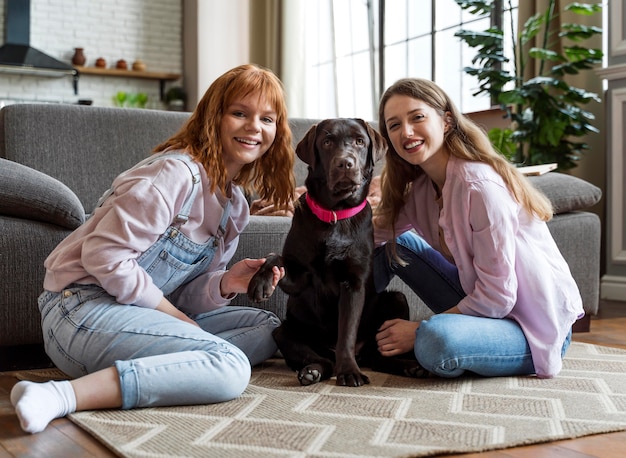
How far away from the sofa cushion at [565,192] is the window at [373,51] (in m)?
2.23

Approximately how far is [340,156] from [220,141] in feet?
1.07

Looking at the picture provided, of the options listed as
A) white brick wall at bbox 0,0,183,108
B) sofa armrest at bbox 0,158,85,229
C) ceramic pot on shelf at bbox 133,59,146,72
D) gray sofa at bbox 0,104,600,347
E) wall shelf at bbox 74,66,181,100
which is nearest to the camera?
sofa armrest at bbox 0,158,85,229

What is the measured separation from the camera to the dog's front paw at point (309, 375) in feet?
6.12

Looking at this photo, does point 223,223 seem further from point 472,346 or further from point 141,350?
point 472,346

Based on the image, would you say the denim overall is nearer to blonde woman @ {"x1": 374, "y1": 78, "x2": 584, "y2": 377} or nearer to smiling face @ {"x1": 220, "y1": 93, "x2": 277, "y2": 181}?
smiling face @ {"x1": 220, "y1": 93, "x2": 277, "y2": 181}

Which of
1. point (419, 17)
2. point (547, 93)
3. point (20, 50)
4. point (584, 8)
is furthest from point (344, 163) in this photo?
point (20, 50)

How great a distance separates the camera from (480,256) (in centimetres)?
188

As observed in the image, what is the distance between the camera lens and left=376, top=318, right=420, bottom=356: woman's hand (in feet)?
6.50

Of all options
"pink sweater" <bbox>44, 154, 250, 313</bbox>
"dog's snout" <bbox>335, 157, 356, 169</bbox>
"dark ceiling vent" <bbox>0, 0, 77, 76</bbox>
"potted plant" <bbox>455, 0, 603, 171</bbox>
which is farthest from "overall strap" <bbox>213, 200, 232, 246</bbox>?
"dark ceiling vent" <bbox>0, 0, 77, 76</bbox>

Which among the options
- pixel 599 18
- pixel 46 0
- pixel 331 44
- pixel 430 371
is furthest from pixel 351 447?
pixel 46 0

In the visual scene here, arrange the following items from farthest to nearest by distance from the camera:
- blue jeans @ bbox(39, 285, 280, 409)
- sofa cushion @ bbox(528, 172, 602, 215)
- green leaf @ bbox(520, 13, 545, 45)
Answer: green leaf @ bbox(520, 13, 545, 45)
sofa cushion @ bbox(528, 172, 602, 215)
blue jeans @ bbox(39, 285, 280, 409)

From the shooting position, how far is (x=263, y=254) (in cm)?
248

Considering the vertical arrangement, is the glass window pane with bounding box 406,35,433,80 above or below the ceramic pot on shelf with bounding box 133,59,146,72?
below

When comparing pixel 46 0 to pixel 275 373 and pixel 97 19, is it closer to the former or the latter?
pixel 97 19
